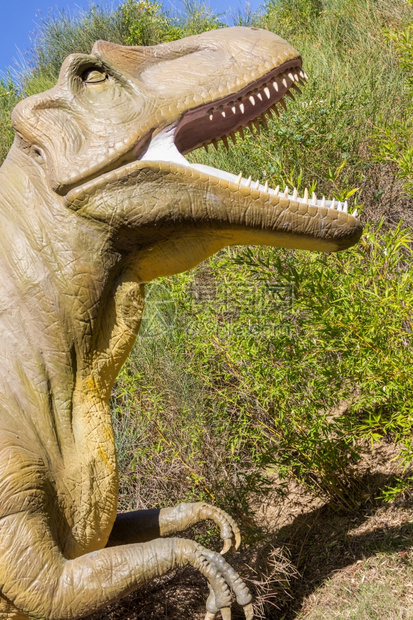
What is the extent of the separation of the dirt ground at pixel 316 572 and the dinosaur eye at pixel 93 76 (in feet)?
7.59

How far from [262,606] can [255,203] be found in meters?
2.09

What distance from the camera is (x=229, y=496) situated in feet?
12.7

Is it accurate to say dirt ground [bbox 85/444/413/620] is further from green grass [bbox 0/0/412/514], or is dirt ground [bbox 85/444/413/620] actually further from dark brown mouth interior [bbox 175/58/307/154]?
dark brown mouth interior [bbox 175/58/307/154]

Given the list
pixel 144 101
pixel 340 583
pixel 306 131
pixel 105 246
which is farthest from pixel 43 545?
pixel 306 131

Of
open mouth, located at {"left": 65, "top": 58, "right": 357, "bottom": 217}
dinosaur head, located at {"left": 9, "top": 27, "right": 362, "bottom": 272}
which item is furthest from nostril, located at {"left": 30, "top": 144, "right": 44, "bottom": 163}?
open mouth, located at {"left": 65, "top": 58, "right": 357, "bottom": 217}

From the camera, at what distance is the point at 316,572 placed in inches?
144

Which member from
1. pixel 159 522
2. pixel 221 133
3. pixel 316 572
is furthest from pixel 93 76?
pixel 316 572

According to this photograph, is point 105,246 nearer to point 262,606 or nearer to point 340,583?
point 262,606

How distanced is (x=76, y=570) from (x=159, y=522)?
705mm

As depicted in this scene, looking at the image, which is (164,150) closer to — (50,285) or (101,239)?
(101,239)

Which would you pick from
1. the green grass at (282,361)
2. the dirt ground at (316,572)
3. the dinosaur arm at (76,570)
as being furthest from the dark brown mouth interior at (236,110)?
the dirt ground at (316,572)

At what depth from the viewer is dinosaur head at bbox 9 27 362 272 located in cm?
203

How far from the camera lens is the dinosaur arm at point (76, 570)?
5.96 ft

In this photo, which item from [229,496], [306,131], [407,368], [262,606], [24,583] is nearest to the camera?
[24,583]
